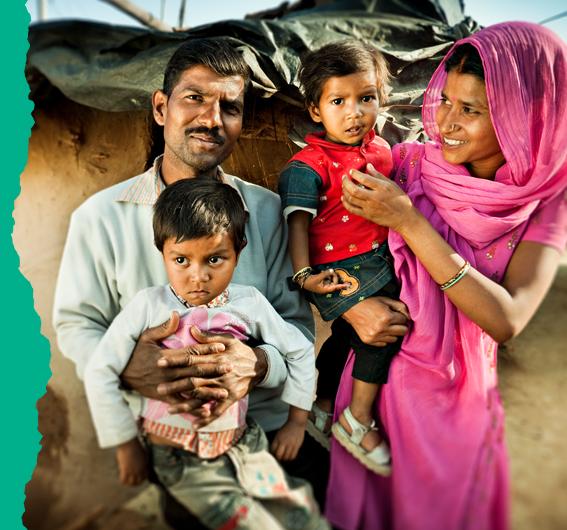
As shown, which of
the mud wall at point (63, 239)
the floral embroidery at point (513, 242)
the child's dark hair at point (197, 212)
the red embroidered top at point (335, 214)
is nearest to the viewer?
the child's dark hair at point (197, 212)

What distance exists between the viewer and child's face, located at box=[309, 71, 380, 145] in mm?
1507

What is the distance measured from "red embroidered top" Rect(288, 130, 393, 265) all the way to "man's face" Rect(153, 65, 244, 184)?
25cm

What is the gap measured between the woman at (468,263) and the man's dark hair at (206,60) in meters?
0.44

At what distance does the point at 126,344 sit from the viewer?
1.28 m

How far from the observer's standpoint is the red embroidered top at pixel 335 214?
1.56 m

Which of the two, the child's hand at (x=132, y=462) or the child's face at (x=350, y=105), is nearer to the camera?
the child's hand at (x=132, y=462)

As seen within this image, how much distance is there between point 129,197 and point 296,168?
48 cm

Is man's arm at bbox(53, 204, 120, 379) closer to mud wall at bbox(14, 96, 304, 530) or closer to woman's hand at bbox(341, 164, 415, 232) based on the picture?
mud wall at bbox(14, 96, 304, 530)

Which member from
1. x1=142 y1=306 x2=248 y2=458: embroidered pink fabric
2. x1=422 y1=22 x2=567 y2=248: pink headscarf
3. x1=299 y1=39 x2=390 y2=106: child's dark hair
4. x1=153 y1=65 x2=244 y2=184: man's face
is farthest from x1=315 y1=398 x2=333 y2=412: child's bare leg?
x1=299 y1=39 x2=390 y2=106: child's dark hair

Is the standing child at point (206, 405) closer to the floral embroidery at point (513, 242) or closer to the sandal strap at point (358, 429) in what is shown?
the sandal strap at point (358, 429)

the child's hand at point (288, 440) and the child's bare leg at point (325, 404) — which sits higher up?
the child's hand at point (288, 440)

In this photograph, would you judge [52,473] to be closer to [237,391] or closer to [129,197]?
[237,391]

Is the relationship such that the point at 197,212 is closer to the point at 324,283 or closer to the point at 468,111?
the point at 324,283

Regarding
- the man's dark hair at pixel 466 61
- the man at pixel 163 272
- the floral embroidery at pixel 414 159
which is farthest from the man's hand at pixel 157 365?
the man's dark hair at pixel 466 61
